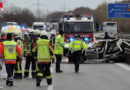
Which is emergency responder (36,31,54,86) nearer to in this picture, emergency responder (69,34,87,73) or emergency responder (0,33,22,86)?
emergency responder (0,33,22,86)

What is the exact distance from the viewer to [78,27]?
84.0 ft

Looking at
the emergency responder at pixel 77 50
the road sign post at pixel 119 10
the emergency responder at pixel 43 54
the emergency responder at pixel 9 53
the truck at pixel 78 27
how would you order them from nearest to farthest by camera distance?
the emergency responder at pixel 43 54 < the emergency responder at pixel 9 53 < the emergency responder at pixel 77 50 < the truck at pixel 78 27 < the road sign post at pixel 119 10

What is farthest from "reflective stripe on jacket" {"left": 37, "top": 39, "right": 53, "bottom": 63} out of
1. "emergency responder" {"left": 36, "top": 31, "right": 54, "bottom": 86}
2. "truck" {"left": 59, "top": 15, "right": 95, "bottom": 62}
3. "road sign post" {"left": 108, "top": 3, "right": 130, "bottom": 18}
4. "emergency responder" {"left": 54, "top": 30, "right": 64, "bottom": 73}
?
"road sign post" {"left": 108, "top": 3, "right": 130, "bottom": 18}

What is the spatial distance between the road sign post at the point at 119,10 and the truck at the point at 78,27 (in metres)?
10.3

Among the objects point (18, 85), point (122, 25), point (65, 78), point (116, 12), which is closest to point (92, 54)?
point (65, 78)

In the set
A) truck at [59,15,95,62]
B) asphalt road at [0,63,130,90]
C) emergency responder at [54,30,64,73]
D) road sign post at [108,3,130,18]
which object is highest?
road sign post at [108,3,130,18]

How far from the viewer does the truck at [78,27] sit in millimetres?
25375

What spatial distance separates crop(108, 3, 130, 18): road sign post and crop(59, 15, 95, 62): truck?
10342mm

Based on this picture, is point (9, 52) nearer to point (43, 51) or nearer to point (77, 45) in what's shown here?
point (43, 51)

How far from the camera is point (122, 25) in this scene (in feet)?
331

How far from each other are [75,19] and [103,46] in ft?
17.4

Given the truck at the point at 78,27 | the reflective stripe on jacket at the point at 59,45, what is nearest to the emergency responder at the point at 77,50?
the reflective stripe on jacket at the point at 59,45

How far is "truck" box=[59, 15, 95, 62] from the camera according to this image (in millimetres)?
Answer: 25375

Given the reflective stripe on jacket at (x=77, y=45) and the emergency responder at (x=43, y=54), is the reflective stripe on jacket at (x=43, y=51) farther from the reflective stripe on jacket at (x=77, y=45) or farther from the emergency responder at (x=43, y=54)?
the reflective stripe on jacket at (x=77, y=45)
